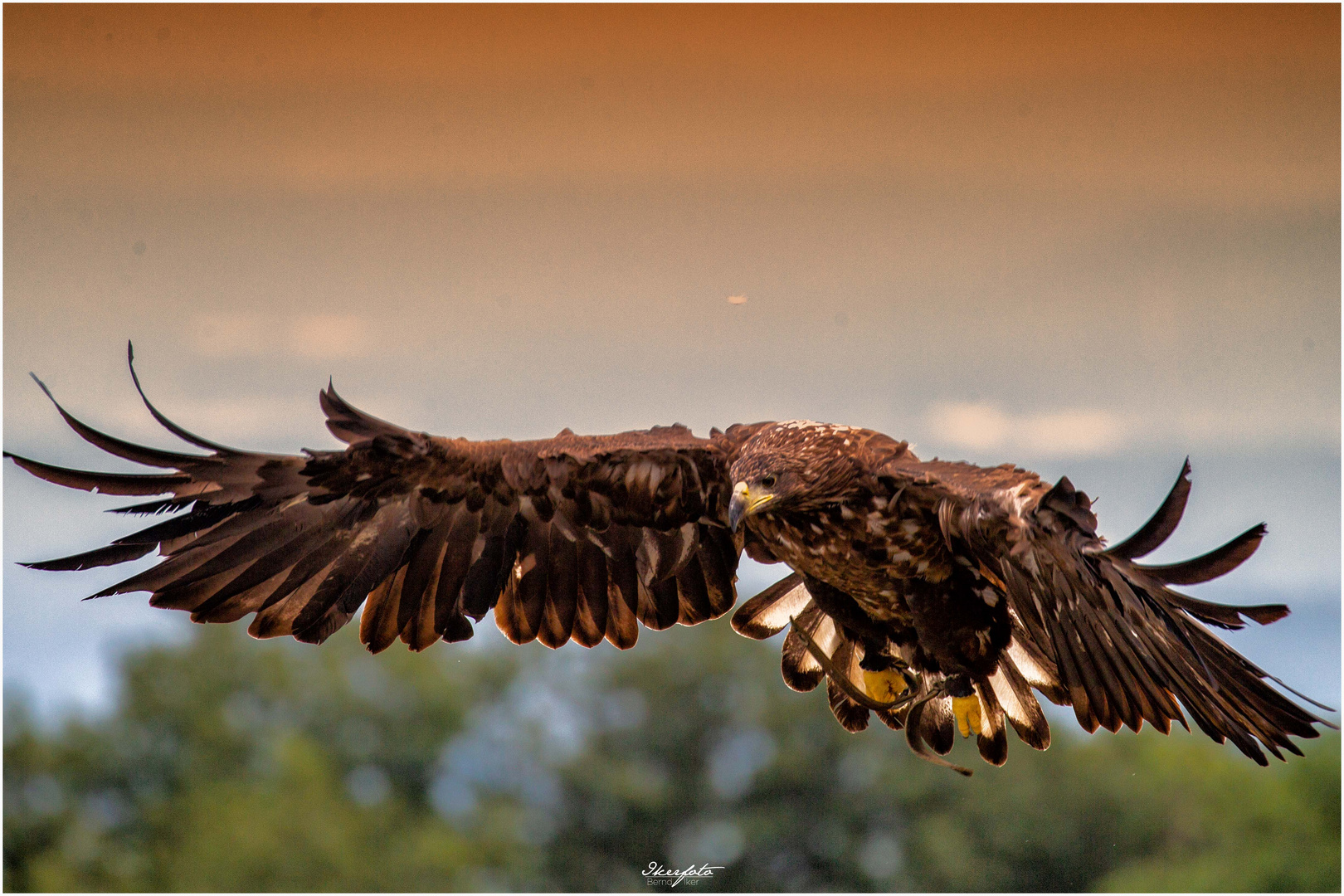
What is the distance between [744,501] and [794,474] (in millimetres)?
221

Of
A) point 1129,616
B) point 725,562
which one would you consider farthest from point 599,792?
point 1129,616

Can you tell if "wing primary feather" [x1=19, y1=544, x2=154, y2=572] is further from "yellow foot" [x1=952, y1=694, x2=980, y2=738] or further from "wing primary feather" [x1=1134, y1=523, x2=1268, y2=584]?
"wing primary feather" [x1=1134, y1=523, x2=1268, y2=584]

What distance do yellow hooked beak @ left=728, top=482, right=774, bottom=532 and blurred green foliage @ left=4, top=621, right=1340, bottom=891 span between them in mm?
35189

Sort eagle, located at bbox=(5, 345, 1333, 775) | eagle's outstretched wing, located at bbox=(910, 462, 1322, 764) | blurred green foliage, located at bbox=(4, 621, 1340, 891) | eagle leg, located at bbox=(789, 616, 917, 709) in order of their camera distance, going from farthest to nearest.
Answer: blurred green foliage, located at bbox=(4, 621, 1340, 891) < eagle leg, located at bbox=(789, 616, 917, 709) < eagle, located at bbox=(5, 345, 1333, 775) < eagle's outstretched wing, located at bbox=(910, 462, 1322, 764)

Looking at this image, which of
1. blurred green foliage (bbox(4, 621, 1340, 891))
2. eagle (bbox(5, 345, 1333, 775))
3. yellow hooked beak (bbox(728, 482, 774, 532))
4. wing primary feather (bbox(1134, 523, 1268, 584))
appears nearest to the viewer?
wing primary feather (bbox(1134, 523, 1268, 584))

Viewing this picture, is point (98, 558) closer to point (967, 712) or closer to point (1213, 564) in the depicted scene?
point (967, 712)

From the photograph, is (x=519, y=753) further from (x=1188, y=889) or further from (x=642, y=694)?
(x=1188, y=889)

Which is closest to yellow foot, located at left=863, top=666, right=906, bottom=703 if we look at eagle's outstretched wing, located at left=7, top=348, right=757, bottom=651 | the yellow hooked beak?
eagle's outstretched wing, located at left=7, top=348, right=757, bottom=651

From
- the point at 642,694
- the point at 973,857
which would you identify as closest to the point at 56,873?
the point at 642,694

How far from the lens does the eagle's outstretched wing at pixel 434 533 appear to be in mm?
5914

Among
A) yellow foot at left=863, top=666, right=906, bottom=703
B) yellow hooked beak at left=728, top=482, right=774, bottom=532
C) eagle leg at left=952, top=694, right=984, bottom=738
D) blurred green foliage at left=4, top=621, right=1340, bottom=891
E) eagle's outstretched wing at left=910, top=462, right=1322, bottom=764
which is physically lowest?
blurred green foliage at left=4, top=621, right=1340, bottom=891

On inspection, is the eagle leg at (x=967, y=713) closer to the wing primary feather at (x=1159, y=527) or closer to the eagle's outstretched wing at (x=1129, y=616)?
the eagle's outstretched wing at (x=1129, y=616)

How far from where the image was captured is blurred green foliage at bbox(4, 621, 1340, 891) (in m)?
40.0

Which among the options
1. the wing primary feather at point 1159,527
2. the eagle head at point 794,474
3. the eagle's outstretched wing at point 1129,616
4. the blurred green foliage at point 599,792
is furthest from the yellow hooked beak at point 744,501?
the blurred green foliage at point 599,792
